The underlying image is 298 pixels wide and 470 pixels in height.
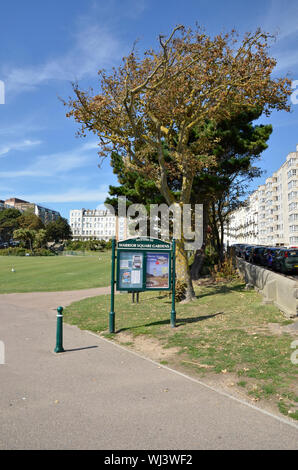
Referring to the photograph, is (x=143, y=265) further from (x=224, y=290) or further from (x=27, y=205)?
(x=27, y=205)

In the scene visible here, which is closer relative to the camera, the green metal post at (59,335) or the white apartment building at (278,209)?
the green metal post at (59,335)

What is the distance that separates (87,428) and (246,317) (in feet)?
23.7

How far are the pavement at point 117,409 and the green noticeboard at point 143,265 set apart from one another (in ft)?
8.45

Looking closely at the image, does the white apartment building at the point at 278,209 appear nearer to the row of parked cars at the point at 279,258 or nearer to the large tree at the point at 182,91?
the row of parked cars at the point at 279,258

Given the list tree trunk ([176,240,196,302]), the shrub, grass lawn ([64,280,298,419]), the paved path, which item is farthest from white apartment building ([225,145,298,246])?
grass lawn ([64,280,298,419])

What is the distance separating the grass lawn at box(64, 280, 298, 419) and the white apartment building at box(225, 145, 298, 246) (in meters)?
46.1

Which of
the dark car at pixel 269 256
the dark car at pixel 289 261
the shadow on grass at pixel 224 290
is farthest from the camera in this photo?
the dark car at pixel 269 256

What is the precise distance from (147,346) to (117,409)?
3.49 m

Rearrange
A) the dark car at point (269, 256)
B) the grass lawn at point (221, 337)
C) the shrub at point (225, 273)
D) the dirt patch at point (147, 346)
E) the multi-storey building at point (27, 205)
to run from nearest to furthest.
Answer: the grass lawn at point (221, 337)
the dirt patch at point (147, 346)
the shrub at point (225, 273)
the dark car at point (269, 256)
the multi-storey building at point (27, 205)

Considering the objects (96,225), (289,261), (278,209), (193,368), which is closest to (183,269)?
(193,368)

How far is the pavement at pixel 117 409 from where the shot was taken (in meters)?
3.85

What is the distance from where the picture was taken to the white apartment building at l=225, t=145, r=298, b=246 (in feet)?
243

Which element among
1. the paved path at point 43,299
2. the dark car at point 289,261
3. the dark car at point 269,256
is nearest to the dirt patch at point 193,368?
the paved path at point 43,299
